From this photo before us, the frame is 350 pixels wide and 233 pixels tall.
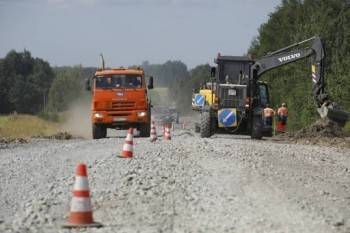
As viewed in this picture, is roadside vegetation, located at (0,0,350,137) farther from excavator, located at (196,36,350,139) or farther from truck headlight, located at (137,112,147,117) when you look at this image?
excavator, located at (196,36,350,139)

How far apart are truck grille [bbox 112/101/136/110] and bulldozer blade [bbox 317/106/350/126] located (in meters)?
7.23

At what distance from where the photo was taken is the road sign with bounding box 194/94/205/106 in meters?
33.5

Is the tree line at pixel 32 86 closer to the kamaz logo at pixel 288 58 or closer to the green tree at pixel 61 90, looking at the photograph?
the green tree at pixel 61 90

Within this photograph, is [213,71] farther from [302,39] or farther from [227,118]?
[302,39]

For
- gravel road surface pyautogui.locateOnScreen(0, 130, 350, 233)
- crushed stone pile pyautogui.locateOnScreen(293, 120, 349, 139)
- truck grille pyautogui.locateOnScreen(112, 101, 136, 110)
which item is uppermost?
truck grille pyautogui.locateOnScreen(112, 101, 136, 110)

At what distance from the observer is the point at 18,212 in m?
11.6

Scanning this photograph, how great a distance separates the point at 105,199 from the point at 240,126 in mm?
18493

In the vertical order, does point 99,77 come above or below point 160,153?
above

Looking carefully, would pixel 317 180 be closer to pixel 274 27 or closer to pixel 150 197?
pixel 150 197

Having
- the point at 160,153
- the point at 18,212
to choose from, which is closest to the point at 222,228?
the point at 18,212

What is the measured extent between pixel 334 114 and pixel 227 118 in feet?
13.2

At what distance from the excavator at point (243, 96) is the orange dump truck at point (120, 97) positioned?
2464 mm

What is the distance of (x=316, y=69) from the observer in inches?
1169

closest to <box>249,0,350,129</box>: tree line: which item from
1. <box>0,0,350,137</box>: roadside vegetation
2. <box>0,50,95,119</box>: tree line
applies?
<box>0,0,350,137</box>: roadside vegetation
